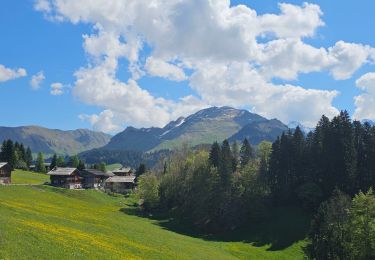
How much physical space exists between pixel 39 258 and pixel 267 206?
7518 cm

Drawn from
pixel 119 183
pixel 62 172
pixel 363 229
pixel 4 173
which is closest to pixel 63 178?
pixel 62 172

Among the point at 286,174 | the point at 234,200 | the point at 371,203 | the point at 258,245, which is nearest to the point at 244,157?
the point at 286,174

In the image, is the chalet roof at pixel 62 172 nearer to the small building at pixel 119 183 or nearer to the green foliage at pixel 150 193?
the small building at pixel 119 183

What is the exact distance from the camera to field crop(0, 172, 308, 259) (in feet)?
123

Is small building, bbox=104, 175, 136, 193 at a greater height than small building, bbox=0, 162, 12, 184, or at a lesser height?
lesser

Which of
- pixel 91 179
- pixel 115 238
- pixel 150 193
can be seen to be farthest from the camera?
pixel 91 179

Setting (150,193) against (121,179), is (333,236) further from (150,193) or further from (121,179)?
(121,179)

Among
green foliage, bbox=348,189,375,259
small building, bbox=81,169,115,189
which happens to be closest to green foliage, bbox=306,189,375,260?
green foliage, bbox=348,189,375,259

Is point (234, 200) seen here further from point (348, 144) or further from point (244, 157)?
point (244, 157)

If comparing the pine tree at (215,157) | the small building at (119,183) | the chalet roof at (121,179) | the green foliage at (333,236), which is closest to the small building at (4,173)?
the small building at (119,183)

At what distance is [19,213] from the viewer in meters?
54.8

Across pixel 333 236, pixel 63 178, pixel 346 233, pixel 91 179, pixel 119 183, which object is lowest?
pixel 333 236

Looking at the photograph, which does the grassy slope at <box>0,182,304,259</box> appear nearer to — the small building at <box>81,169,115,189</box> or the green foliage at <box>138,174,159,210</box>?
the green foliage at <box>138,174,159,210</box>

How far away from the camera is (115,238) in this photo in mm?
53469
